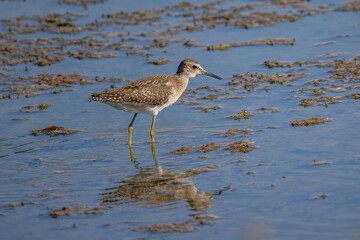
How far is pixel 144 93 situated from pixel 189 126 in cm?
112

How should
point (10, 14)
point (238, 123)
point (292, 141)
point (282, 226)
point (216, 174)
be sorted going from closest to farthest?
point (282, 226), point (216, 174), point (292, 141), point (238, 123), point (10, 14)

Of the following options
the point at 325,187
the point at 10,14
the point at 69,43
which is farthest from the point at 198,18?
the point at 325,187

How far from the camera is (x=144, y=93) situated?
12078mm

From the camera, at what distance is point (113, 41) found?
19031 millimetres

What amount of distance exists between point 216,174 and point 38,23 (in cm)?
1334

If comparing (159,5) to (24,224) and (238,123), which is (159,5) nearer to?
(238,123)

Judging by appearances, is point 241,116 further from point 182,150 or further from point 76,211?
point 76,211

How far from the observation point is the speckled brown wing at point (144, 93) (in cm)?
1190

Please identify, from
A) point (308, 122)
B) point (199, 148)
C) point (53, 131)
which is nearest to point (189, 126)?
point (199, 148)

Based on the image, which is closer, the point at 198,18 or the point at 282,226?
the point at 282,226

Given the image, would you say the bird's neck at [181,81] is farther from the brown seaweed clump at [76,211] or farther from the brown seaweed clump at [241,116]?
the brown seaweed clump at [76,211]

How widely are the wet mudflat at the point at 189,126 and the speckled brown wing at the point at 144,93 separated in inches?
27.4

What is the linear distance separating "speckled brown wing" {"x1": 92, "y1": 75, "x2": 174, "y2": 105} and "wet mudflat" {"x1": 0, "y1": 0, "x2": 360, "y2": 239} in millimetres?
696

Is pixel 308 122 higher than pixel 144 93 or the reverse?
the reverse
